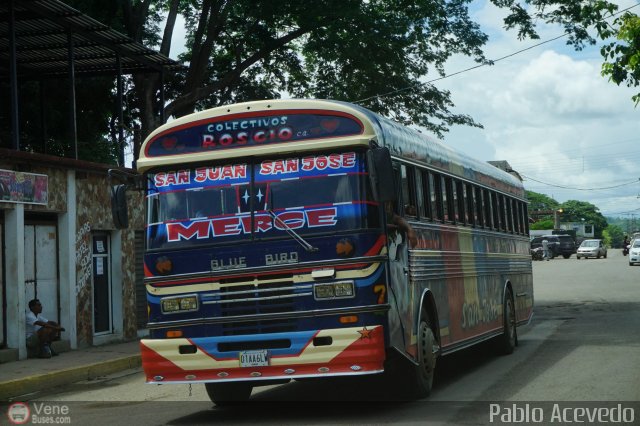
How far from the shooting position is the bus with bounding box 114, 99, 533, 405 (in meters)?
9.05

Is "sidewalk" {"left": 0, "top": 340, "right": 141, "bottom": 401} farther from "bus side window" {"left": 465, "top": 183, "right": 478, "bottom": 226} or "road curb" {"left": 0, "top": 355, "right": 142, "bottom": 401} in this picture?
"bus side window" {"left": 465, "top": 183, "right": 478, "bottom": 226}

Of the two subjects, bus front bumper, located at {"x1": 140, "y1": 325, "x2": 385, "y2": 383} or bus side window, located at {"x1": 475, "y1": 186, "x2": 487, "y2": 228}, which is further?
bus side window, located at {"x1": 475, "y1": 186, "x2": 487, "y2": 228}

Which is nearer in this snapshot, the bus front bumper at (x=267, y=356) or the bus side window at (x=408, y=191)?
the bus front bumper at (x=267, y=356)

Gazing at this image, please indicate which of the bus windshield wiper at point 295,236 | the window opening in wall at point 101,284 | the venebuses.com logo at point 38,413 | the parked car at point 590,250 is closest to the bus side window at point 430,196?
the bus windshield wiper at point 295,236

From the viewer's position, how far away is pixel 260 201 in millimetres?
9406

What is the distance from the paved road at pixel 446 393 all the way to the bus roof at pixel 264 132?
2563 mm

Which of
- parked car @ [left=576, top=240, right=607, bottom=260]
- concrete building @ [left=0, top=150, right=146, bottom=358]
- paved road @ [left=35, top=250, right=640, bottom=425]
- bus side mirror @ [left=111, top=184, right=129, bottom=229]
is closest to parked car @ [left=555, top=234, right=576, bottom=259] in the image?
parked car @ [left=576, top=240, right=607, bottom=260]

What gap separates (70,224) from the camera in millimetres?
19656

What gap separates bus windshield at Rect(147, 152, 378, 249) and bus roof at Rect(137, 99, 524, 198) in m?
0.13

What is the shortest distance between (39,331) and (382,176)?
34.3ft

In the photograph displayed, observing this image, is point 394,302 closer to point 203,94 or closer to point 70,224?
point 70,224

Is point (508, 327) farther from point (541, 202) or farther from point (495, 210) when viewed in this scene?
point (541, 202)

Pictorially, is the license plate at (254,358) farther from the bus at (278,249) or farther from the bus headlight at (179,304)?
the bus headlight at (179,304)

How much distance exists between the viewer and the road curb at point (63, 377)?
1366 centimetres
